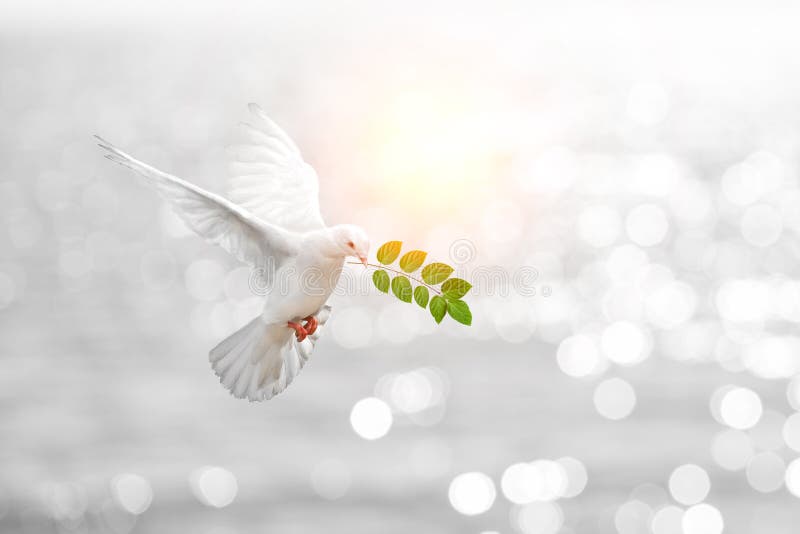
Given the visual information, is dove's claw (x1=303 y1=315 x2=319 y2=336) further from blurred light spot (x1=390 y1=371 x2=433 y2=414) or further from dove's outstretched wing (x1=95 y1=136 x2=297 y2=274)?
blurred light spot (x1=390 y1=371 x2=433 y2=414)

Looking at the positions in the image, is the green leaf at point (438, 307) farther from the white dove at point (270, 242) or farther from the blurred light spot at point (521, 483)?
the blurred light spot at point (521, 483)

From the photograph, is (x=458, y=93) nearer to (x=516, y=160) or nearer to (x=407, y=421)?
(x=516, y=160)

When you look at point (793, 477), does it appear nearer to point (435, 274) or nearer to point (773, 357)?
point (773, 357)

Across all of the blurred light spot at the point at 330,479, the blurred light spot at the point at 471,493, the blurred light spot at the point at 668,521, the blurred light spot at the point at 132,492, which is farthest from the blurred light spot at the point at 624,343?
the blurred light spot at the point at 132,492

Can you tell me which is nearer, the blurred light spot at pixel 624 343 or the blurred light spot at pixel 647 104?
the blurred light spot at pixel 624 343

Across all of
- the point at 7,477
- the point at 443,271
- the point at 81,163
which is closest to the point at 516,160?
the point at 81,163

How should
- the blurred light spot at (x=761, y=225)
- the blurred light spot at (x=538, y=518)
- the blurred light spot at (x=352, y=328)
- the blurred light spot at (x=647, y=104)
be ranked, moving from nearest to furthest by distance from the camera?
the blurred light spot at (x=538, y=518) → the blurred light spot at (x=352, y=328) → the blurred light spot at (x=761, y=225) → the blurred light spot at (x=647, y=104)

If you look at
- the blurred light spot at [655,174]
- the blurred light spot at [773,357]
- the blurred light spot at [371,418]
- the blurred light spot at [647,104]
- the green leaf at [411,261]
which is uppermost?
the blurred light spot at [647,104]
